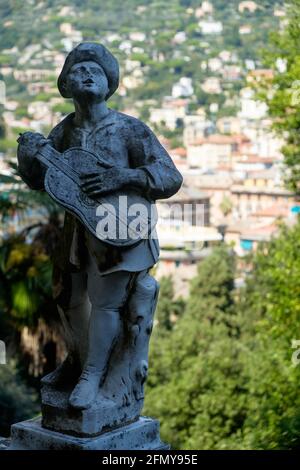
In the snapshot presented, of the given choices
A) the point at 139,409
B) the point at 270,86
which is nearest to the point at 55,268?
the point at 139,409

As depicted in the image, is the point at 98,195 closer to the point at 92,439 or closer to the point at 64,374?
the point at 64,374

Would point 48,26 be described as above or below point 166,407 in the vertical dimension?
above

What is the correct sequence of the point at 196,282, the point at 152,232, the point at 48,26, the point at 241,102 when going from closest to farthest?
the point at 152,232
the point at 196,282
the point at 48,26
the point at 241,102

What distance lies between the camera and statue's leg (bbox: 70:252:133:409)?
4988mm

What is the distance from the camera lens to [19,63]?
108812 mm

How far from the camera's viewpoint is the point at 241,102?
137000 millimetres

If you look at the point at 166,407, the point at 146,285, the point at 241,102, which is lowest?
the point at 166,407

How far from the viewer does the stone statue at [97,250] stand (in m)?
4.92

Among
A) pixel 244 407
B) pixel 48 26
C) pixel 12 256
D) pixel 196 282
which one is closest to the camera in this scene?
pixel 12 256

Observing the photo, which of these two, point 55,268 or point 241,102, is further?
point 241,102

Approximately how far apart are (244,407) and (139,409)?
1874cm

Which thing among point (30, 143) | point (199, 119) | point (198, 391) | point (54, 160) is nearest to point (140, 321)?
point (54, 160)

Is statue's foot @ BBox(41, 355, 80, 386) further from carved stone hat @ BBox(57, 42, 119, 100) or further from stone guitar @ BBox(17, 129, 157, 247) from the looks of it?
carved stone hat @ BBox(57, 42, 119, 100)

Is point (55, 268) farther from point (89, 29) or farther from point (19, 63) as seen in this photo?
point (89, 29)
